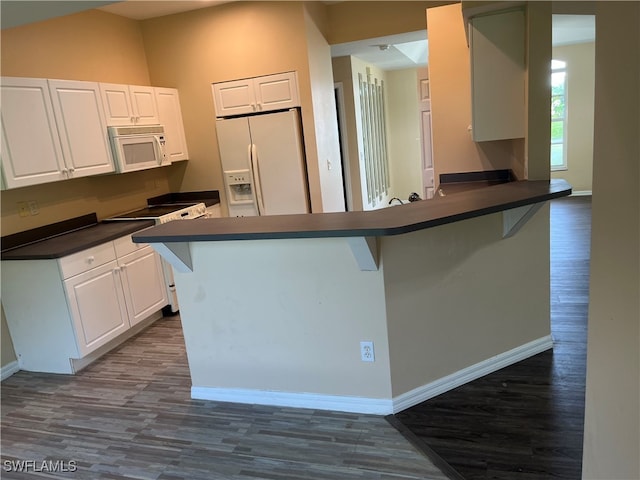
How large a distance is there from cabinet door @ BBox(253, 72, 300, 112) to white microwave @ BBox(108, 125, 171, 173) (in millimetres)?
1034

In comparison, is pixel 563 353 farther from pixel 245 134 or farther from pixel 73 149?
pixel 73 149

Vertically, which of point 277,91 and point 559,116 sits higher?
point 277,91

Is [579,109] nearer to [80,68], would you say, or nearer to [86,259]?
[80,68]

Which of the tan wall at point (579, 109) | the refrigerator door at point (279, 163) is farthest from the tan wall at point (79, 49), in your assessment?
the tan wall at point (579, 109)

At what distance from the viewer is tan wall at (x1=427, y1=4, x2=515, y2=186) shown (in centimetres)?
354

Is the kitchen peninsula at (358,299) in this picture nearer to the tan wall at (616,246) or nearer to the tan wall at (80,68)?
the tan wall at (616,246)

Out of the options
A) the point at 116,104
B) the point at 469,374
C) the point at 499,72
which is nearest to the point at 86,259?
the point at 116,104

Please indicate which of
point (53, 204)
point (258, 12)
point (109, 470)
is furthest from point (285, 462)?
point (258, 12)

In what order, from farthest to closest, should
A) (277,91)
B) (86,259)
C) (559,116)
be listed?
1. (559,116)
2. (277,91)
3. (86,259)

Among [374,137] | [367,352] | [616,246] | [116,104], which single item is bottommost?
[367,352]

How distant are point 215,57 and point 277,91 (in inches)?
29.6

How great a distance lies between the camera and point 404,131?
30.0 ft

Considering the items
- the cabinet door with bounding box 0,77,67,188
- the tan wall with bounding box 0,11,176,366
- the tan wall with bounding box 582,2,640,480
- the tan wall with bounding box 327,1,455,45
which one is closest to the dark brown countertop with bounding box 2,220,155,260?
the tan wall with bounding box 0,11,176,366

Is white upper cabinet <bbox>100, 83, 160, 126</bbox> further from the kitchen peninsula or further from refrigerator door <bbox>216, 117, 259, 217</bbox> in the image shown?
the kitchen peninsula
